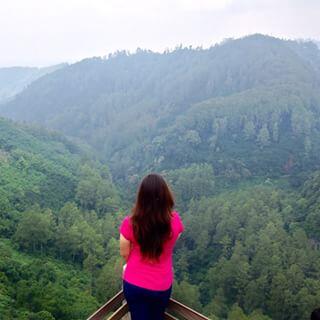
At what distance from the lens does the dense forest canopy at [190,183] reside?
28.1m

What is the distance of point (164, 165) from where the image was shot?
66375 mm

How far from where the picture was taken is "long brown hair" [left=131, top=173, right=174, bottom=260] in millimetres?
3152

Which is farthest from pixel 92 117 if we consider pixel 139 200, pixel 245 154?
pixel 139 200

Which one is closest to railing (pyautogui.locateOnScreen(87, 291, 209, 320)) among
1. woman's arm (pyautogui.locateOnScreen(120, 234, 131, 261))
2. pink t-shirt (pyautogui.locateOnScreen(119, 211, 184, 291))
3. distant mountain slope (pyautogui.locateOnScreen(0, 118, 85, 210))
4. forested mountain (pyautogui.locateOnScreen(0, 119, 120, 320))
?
pink t-shirt (pyautogui.locateOnScreen(119, 211, 184, 291))

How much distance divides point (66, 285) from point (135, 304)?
77.4 feet

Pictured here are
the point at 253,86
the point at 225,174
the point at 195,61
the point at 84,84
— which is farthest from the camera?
the point at 84,84

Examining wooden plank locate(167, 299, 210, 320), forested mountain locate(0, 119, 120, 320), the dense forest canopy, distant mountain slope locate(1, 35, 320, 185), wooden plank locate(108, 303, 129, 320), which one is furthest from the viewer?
distant mountain slope locate(1, 35, 320, 185)

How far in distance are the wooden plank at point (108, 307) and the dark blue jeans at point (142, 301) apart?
0.13 meters

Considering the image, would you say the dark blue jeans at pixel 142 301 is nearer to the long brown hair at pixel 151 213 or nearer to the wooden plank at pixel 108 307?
the wooden plank at pixel 108 307

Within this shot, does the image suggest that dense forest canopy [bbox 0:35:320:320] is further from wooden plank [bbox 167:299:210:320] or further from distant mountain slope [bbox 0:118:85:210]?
wooden plank [bbox 167:299:210:320]

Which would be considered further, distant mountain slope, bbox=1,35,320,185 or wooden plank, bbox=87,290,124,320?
distant mountain slope, bbox=1,35,320,185

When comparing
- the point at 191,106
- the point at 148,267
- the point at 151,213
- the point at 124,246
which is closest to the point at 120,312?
the point at 148,267

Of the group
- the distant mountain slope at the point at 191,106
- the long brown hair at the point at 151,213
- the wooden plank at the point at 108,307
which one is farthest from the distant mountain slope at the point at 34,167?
the long brown hair at the point at 151,213

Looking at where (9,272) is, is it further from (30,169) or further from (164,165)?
(164,165)
